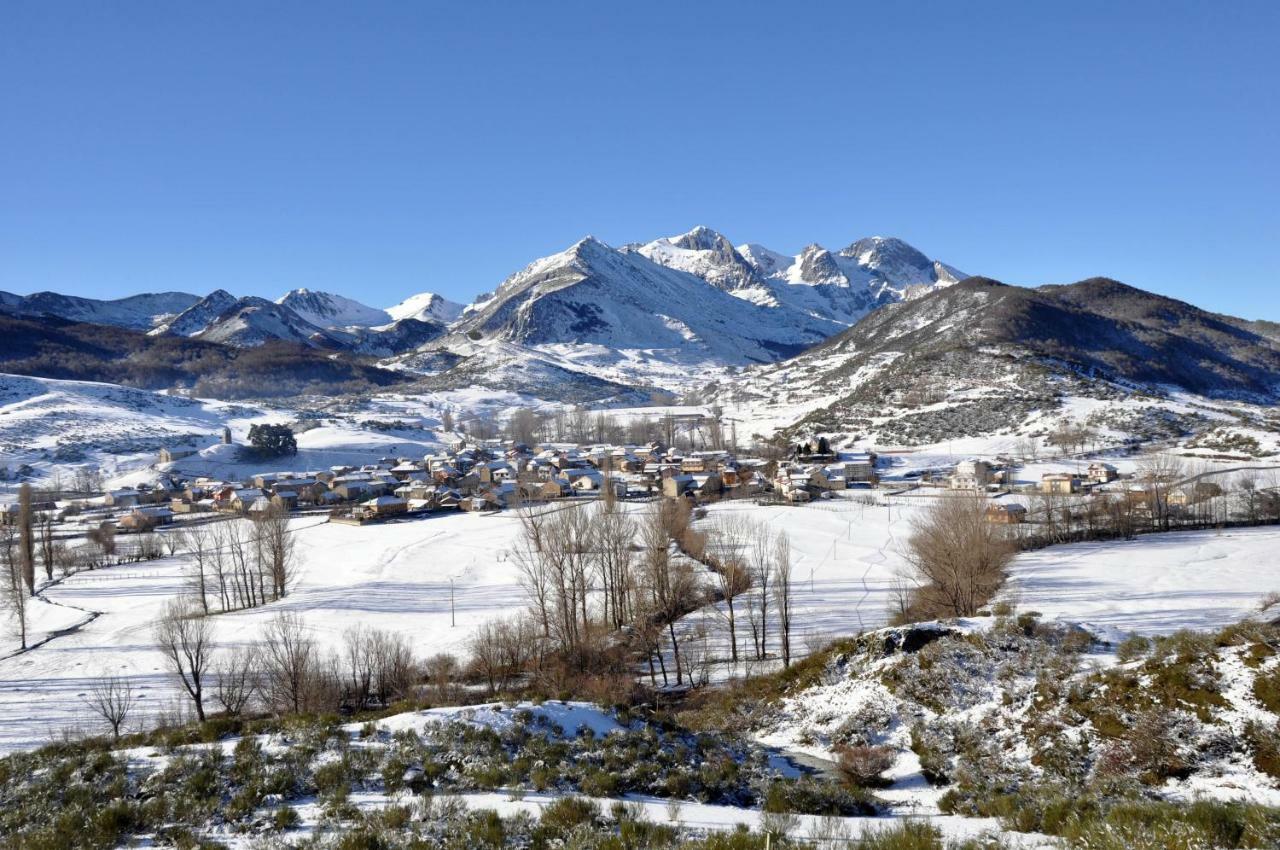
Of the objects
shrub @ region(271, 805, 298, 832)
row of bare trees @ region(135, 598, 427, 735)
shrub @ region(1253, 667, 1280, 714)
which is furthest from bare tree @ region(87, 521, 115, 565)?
shrub @ region(1253, 667, 1280, 714)

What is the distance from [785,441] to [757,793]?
10975 cm

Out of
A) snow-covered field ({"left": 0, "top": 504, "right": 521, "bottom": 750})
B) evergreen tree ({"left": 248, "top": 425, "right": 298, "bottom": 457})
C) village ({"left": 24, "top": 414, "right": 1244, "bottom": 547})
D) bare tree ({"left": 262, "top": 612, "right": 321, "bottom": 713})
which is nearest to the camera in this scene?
bare tree ({"left": 262, "top": 612, "right": 321, "bottom": 713})

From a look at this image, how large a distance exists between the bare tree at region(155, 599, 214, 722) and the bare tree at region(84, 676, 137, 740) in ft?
5.42

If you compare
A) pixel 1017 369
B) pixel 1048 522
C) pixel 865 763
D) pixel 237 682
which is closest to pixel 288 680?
pixel 237 682

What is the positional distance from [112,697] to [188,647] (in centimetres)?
294

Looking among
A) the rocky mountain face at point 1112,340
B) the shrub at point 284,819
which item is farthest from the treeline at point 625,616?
the rocky mountain face at point 1112,340

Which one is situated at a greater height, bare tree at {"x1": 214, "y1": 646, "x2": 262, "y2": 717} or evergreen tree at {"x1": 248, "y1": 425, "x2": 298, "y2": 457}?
evergreen tree at {"x1": 248, "y1": 425, "x2": 298, "y2": 457}

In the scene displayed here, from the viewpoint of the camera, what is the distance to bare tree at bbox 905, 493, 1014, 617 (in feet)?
96.9

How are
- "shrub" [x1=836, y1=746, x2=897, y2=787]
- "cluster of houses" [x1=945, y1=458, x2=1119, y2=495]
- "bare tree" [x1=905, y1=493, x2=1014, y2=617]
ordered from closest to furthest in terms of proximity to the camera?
"shrub" [x1=836, y1=746, x2=897, y2=787], "bare tree" [x1=905, y1=493, x2=1014, y2=617], "cluster of houses" [x1=945, y1=458, x2=1119, y2=495]

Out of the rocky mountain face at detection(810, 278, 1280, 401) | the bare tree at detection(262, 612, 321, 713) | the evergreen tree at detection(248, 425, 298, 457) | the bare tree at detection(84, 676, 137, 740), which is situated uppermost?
the rocky mountain face at detection(810, 278, 1280, 401)

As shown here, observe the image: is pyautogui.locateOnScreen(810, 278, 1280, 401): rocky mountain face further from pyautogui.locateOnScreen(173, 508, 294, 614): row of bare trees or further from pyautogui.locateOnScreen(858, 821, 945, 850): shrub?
pyautogui.locateOnScreen(858, 821, 945, 850): shrub

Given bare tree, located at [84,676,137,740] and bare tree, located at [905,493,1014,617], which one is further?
bare tree, located at [905,493,1014,617]

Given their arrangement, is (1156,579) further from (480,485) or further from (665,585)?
(480,485)

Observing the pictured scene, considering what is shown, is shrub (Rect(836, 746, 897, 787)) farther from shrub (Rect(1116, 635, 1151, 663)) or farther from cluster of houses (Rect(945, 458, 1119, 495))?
cluster of houses (Rect(945, 458, 1119, 495))
